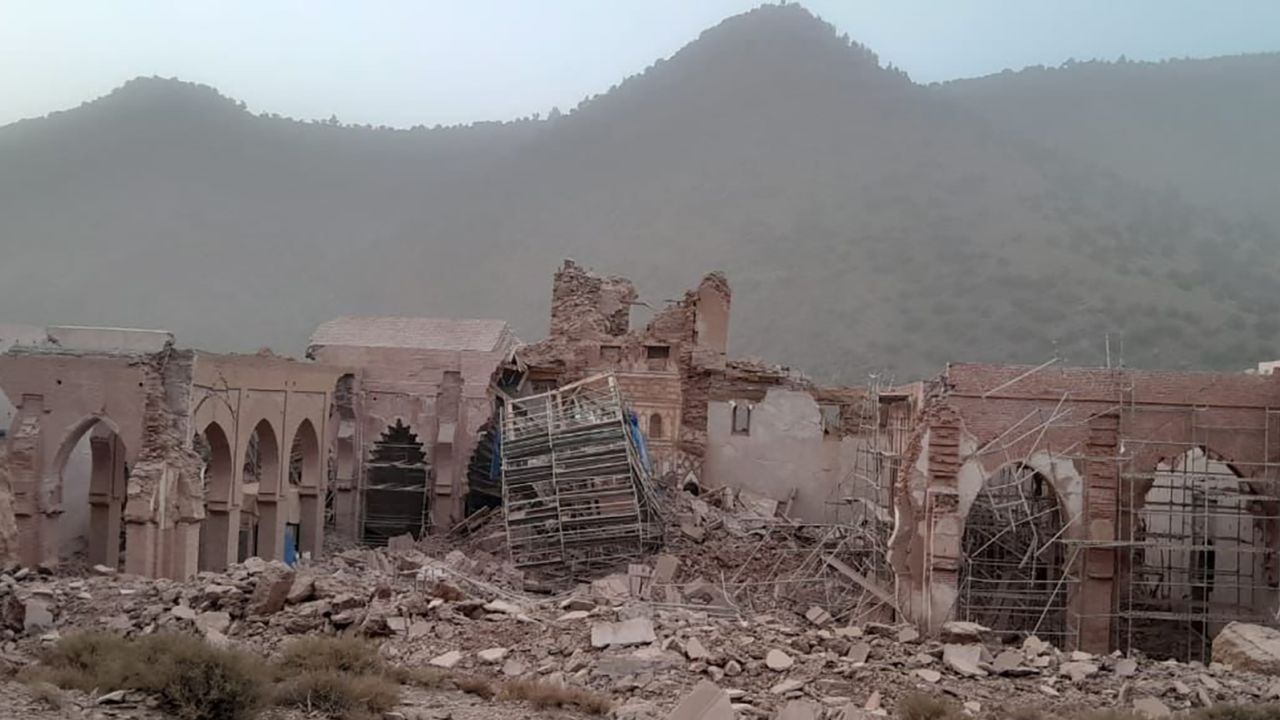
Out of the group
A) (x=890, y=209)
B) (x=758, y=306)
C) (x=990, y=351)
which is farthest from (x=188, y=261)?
(x=990, y=351)

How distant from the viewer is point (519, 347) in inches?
1267

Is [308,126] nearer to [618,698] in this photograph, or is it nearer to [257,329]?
[257,329]

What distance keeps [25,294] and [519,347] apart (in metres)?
66.3

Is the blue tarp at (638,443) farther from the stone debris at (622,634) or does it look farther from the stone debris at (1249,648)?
the stone debris at (1249,648)

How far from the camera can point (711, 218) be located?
8869 centimetres

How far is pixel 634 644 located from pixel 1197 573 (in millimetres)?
10773

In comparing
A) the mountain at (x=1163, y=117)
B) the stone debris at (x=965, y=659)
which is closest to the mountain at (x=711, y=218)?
the mountain at (x=1163, y=117)

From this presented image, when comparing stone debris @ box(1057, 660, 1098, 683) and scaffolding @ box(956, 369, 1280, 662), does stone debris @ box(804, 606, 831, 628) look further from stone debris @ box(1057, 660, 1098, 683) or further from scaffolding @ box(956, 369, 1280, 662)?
stone debris @ box(1057, 660, 1098, 683)

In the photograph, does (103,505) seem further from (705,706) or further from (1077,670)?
(1077,670)

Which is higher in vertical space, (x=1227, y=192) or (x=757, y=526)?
(x=1227, y=192)

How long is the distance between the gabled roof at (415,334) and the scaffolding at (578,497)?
7292mm

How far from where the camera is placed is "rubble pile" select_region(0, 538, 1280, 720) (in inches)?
519

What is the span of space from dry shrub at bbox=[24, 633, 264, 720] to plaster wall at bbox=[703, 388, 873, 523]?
19205 mm

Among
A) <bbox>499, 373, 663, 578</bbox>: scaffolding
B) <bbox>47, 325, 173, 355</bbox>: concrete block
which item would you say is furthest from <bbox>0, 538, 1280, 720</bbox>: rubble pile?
<bbox>47, 325, 173, 355</bbox>: concrete block
